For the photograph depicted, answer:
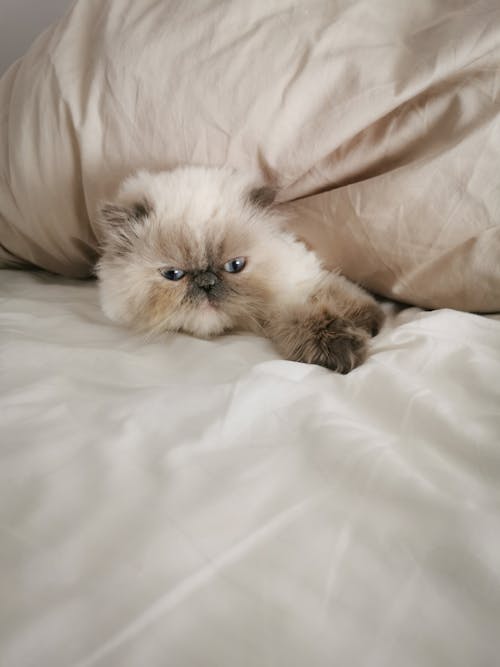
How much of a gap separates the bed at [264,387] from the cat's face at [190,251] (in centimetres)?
8

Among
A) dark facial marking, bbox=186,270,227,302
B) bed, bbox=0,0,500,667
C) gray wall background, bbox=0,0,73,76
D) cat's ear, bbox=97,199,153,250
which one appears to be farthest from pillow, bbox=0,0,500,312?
gray wall background, bbox=0,0,73,76

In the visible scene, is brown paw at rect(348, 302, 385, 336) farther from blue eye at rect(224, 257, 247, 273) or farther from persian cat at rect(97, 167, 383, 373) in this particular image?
blue eye at rect(224, 257, 247, 273)

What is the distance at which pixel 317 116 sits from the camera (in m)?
0.96

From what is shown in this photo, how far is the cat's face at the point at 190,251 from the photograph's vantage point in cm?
102

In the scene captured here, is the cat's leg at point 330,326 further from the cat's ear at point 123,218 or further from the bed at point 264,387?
the cat's ear at point 123,218

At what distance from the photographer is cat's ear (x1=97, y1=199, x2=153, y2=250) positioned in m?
1.05

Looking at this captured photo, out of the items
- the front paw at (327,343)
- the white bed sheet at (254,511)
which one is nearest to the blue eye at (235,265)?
the front paw at (327,343)

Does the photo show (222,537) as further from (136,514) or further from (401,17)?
(401,17)

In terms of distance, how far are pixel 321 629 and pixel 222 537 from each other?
0.14 meters

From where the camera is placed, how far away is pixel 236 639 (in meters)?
0.39

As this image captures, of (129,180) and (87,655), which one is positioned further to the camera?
(129,180)

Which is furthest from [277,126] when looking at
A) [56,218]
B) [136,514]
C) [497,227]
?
[136,514]

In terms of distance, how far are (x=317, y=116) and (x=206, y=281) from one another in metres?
0.47

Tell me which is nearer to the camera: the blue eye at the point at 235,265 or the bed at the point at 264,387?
the bed at the point at 264,387
